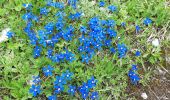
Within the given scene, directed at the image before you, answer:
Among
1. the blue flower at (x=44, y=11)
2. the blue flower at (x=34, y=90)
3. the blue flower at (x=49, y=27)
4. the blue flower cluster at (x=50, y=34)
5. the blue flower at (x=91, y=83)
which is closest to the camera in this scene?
the blue flower at (x=34, y=90)

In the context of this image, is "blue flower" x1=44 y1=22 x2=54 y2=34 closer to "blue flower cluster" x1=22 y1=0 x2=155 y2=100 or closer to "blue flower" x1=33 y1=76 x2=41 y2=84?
"blue flower cluster" x1=22 y1=0 x2=155 y2=100

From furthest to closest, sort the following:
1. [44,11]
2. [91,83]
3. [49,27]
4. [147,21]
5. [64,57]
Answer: [147,21], [44,11], [49,27], [64,57], [91,83]

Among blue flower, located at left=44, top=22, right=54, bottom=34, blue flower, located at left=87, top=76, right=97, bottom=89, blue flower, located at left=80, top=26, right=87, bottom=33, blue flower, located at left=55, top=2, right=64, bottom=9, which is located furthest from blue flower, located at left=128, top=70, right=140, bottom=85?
blue flower, located at left=55, top=2, right=64, bottom=9

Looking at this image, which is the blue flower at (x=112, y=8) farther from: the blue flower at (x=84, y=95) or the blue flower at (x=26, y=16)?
the blue flower at (x=84, y=95)

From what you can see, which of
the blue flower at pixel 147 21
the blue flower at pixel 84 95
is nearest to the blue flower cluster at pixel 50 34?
the blue flower at pixel 84 95

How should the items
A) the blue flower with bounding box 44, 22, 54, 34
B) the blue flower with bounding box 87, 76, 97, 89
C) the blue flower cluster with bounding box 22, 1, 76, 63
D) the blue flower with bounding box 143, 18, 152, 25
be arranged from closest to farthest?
the blue flower with bounding box 87, 76, 97, 89 < the blue flower cluster with bounding box 22, 1, 76, 63 < the blue flower with bounding box 44, 22, 54, 34 < the blue flower with bounding box 143, 18, 152, 25

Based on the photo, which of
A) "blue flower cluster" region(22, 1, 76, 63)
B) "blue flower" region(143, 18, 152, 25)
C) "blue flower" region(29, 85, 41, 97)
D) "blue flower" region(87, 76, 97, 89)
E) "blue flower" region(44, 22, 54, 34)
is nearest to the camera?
"blue flower" region(29, 85, 41, 97)

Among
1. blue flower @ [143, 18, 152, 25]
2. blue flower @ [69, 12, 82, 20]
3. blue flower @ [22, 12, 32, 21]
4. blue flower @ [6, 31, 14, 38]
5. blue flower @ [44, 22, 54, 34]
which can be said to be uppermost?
blue flower @ [143, 18, 152, 25]

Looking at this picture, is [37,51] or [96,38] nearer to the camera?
[37,51]

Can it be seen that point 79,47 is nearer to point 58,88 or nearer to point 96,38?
point 96,38

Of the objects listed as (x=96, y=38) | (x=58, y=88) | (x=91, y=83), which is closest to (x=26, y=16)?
(x=96, y=38)
